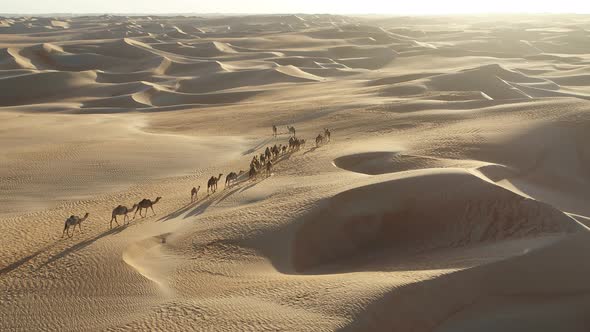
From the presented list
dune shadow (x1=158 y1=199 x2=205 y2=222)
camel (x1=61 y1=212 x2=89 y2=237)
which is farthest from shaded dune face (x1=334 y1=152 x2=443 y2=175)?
camel (x1=61 y1=212 x2=89 y2=237)

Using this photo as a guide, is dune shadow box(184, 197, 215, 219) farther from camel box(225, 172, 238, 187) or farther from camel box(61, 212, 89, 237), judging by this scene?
camel box(61, 212, 89, 237)

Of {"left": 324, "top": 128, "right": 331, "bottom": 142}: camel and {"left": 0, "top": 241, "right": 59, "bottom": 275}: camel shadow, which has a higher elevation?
{"left": 324, "top": 128, "right": 331, "bottom": 142}: camel

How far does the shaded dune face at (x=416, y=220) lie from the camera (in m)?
9.53

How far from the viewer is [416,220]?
1006 cm

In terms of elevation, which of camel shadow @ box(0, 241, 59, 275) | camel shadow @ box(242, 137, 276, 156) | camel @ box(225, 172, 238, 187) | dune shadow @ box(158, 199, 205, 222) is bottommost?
camel shadow @ box(242, 137, 276, 156)

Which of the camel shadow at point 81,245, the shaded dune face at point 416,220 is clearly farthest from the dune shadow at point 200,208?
the shaded dune face at point 416,220

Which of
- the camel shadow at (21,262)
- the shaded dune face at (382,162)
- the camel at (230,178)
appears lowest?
the camel shadow at (21,262)

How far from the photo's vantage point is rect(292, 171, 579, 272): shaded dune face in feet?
31.3

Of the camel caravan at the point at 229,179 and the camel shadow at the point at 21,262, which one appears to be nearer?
the camel shadow at the point at 21,262

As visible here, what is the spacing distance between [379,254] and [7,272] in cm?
549

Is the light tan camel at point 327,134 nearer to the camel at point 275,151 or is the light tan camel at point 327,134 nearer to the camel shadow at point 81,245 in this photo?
the camel at point 275,151

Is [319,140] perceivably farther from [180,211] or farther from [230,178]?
[180,211]

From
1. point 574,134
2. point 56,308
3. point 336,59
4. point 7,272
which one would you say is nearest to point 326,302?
point 56,308

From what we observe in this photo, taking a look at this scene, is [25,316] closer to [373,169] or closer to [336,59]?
[373,169]
